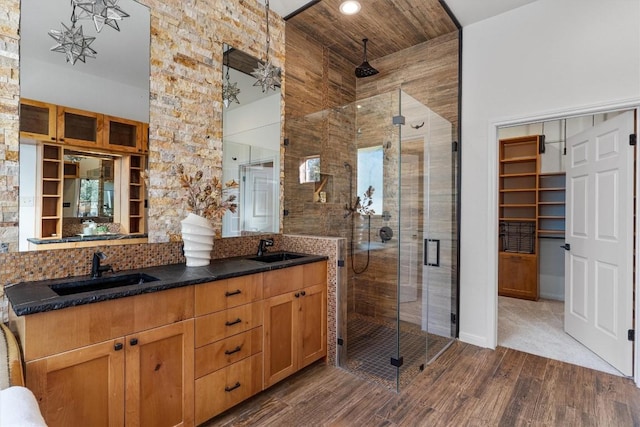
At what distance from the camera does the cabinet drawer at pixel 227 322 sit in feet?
6.17

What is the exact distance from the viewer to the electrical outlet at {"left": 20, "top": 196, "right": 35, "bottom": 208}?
1.76 meters

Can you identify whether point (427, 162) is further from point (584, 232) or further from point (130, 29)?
point (130, 29)

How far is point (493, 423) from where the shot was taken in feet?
6.61

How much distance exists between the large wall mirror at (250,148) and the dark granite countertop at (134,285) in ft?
1.70

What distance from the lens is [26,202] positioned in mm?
1769

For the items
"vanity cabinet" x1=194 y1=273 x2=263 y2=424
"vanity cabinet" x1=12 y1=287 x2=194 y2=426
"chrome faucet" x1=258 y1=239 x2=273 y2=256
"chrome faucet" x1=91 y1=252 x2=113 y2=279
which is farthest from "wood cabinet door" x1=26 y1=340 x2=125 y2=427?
"chrome faucet" x1=258 y1=239 x2=273 y2=256

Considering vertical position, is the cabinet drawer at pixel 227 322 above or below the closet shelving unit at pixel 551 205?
below

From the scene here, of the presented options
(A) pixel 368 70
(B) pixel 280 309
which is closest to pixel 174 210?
(B) pixel 280 309

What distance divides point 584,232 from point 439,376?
6.79 feet

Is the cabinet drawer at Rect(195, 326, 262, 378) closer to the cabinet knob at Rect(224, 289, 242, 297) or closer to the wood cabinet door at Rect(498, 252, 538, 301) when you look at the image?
the cabinet knob at Rect(224, 289, 242, 297)

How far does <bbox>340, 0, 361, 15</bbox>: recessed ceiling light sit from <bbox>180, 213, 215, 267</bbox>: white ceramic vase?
2.28m

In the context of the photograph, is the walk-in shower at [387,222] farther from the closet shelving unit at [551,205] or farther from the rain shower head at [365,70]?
the closet shelving unit at [551,205]

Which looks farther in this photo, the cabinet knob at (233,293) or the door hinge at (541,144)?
the door hinge at (541,144)

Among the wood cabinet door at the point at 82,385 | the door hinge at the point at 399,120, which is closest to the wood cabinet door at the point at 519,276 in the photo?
the door hinge at the point at 399,120
